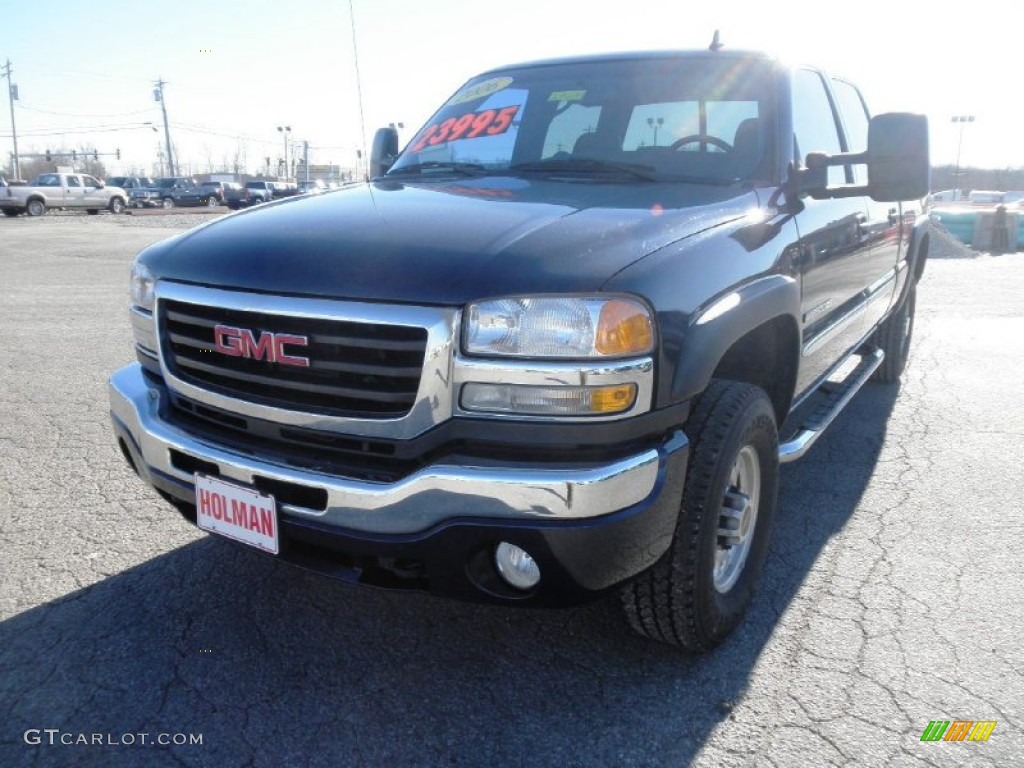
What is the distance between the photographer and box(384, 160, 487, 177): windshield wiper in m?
3.32

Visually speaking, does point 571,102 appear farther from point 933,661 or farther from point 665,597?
point 933,661

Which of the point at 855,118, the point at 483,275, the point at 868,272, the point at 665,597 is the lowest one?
the point at 665,597

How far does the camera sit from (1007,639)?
8.64ft

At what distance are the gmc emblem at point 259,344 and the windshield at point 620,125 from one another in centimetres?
132

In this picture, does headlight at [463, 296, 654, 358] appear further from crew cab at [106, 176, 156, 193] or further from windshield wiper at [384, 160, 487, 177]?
crew cab at [106, 176, 156, 193]

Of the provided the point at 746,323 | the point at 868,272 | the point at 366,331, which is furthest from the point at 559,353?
the point at 868,272

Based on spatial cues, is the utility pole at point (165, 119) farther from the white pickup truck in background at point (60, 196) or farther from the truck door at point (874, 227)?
the truck door at point (874, 227)

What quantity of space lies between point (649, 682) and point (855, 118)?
11.2 ft

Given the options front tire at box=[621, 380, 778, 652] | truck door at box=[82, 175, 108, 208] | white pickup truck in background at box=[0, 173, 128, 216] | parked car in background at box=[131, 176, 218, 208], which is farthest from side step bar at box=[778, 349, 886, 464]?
parked car in background at box=[131, 176, 218, 208]

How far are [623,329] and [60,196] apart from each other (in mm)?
37572

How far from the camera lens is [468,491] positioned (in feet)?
6.29

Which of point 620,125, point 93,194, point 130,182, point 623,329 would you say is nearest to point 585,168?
point 620,125

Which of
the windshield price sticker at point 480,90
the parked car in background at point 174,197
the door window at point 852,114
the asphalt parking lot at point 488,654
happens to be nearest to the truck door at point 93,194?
the parked car in background at point 174,197

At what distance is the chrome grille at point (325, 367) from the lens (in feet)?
6.57
